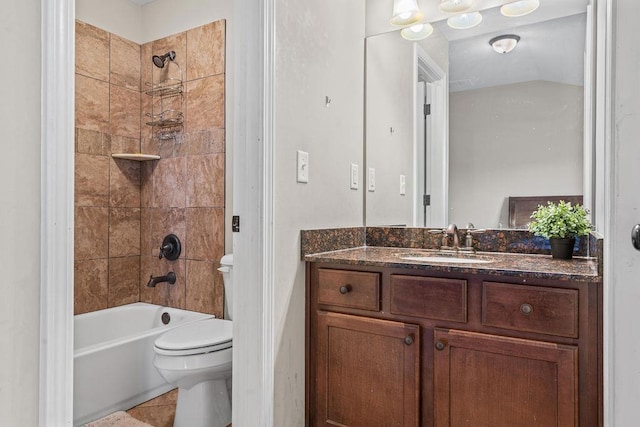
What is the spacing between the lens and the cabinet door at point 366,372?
150cm

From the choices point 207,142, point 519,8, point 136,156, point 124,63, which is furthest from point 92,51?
point 519,8

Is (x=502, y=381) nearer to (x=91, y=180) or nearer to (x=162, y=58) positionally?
(x=91, y=180)

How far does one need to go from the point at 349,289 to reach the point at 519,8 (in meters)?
1.50

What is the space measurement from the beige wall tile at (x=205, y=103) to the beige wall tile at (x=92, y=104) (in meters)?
0.58

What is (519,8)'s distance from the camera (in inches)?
74.5

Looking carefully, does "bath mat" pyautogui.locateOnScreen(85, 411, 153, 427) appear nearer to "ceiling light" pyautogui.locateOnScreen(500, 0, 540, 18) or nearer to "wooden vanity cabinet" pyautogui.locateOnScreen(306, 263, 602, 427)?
"wooden vanity cabinet" pyautogui.locateOnScreen(306, 263, 602, 427)

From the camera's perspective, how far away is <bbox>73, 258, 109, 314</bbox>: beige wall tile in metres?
2.71

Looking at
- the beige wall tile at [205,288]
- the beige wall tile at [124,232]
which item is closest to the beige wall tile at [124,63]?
the beige wall tile at [124,232]

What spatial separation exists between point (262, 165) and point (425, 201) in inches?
39.4

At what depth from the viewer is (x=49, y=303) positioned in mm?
871

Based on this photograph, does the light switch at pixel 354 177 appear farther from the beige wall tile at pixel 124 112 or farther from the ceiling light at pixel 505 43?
the beige wall tile at pixel 124 112

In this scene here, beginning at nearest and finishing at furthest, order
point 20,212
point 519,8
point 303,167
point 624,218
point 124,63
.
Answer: point 20,212
point 624,218
point 303,167
point 519,8
point 124,63

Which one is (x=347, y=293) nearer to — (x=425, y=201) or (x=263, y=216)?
(x=263, y=216)

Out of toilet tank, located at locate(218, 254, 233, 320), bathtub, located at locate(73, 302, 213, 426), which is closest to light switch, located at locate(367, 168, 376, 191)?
toilet tank, located at locate(218, 254, 233, 320)
